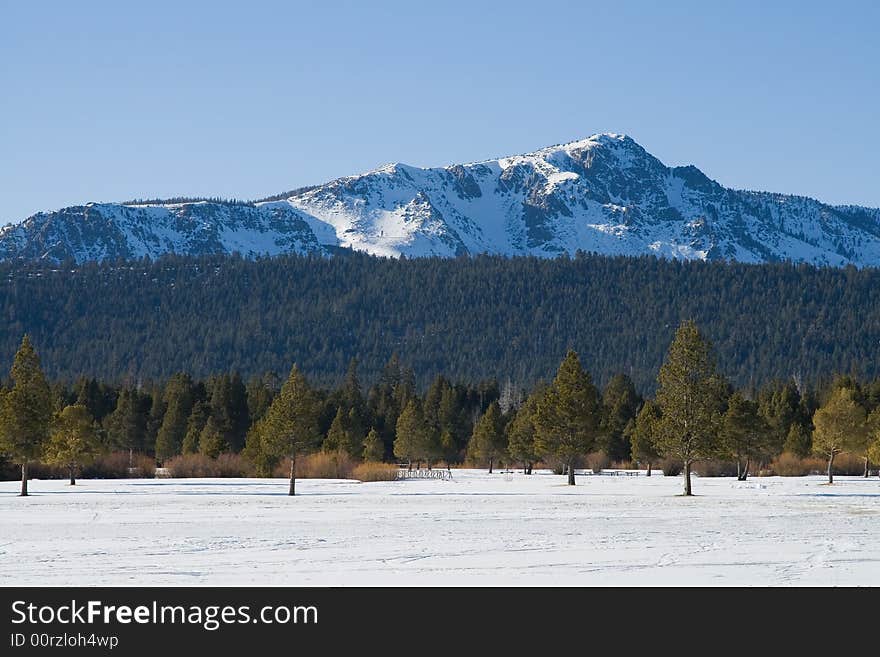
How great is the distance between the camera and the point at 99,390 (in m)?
141

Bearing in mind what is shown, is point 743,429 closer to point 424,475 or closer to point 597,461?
point 424,475

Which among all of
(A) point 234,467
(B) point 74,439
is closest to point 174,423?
(A) point 234,467

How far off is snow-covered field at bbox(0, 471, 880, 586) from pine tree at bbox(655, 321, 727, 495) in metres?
5.40

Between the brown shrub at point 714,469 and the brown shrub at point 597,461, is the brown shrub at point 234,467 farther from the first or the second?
the brown shrub at point 714,469

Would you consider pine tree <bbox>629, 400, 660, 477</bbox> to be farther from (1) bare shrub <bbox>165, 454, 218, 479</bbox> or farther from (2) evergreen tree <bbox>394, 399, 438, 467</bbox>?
(1) bare shrub <bbox>165, 454, 218, 479</bbox>

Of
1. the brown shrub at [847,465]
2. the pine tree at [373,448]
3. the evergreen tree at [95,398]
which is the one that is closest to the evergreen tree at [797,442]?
the brown shrub at [847,465]

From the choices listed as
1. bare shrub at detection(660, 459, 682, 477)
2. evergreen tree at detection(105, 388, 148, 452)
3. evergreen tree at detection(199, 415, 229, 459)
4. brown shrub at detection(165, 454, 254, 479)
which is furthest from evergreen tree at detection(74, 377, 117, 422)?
bare shrub at detection(660, 459, 682, 477)

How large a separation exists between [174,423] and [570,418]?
1929 inches

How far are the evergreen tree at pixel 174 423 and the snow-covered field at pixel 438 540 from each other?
53.3 meters

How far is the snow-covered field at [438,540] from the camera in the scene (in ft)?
95.0

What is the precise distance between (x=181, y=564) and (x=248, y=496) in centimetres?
3831

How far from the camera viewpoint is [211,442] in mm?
111062

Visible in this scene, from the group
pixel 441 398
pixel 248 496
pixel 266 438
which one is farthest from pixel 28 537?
pixel 441 398
